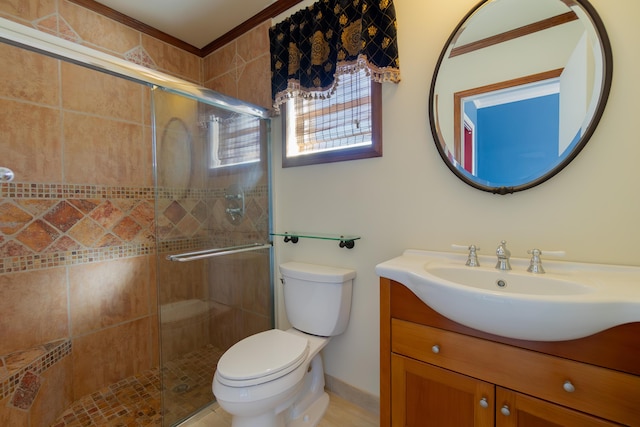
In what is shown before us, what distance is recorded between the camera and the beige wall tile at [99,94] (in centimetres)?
167

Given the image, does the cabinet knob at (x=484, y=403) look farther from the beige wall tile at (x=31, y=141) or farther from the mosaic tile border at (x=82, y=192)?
the beige wall tile at (x=31, y=141)

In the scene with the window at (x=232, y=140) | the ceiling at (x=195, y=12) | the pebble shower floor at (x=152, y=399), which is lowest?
the pebble shower floor at (x=152, y=399)

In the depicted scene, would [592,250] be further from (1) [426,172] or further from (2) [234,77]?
(2) [234,77]

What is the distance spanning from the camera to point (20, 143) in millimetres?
1486

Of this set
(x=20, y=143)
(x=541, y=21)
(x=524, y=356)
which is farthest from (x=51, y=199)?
(x=541, y=21)

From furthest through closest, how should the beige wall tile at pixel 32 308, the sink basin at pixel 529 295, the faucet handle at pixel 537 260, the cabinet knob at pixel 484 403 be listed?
the beige wall tile at pixel 32 308
the faucet handle at pixel 537 260
the cabinet knob at pixel 484 403
the sink basin at pixel 529 295

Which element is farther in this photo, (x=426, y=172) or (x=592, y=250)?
(x=426, y=172)

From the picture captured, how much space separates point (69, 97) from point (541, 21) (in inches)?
97.3

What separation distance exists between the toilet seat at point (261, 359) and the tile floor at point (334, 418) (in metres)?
0.48

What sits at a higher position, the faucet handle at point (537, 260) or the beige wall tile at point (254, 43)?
the beige wall tile at point (254, 43)

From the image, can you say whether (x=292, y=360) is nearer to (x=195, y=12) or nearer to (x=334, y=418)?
(x=334, y=418)

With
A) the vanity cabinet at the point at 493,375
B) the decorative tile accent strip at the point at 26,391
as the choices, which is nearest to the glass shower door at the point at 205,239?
the decorative tile accent strip at the point at 26,391

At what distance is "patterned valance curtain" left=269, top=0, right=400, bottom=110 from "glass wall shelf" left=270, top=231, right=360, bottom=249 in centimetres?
80

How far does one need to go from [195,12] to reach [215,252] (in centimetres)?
166
